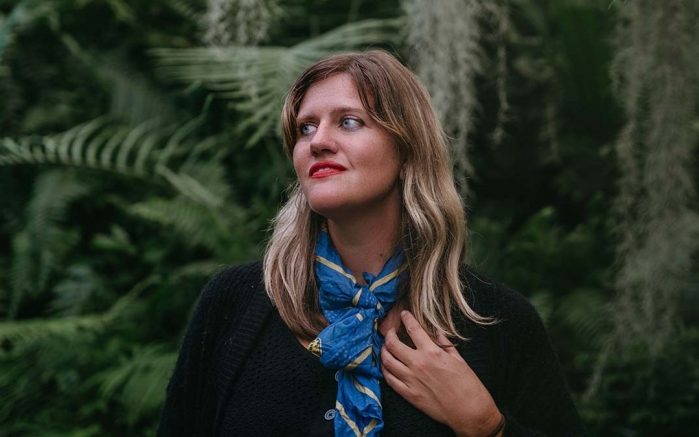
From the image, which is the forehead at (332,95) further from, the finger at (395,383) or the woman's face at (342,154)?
the finger at (395,383)

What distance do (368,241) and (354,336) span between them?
25 centimetres

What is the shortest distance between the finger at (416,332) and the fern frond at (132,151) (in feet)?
6.28

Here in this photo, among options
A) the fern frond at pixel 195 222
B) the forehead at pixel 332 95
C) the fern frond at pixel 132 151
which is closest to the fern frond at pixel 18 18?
the fern frond at pixel 132 151

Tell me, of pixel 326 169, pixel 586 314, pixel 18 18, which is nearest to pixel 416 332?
pixel 326 169

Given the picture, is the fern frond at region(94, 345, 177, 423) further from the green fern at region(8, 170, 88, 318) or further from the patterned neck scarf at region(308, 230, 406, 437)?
the patterned neck scarf at region(308, 230, 406, 437)

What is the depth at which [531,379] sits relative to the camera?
1703mm

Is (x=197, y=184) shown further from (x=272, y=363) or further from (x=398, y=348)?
(x=398, y=348)

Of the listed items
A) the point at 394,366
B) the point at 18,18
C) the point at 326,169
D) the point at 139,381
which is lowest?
the point at 139,381

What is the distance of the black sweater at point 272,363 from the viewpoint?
1631mm

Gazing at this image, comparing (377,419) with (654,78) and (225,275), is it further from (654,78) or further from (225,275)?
(654,78)

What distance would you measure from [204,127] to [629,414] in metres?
2.35

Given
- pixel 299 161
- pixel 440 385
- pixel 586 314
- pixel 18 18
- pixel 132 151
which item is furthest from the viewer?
pixel 132 151

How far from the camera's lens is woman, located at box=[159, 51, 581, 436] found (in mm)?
1546

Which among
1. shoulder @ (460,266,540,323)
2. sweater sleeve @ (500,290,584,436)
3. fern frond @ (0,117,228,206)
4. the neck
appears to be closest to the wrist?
sweater sleeve @ (500,290,584,436)
